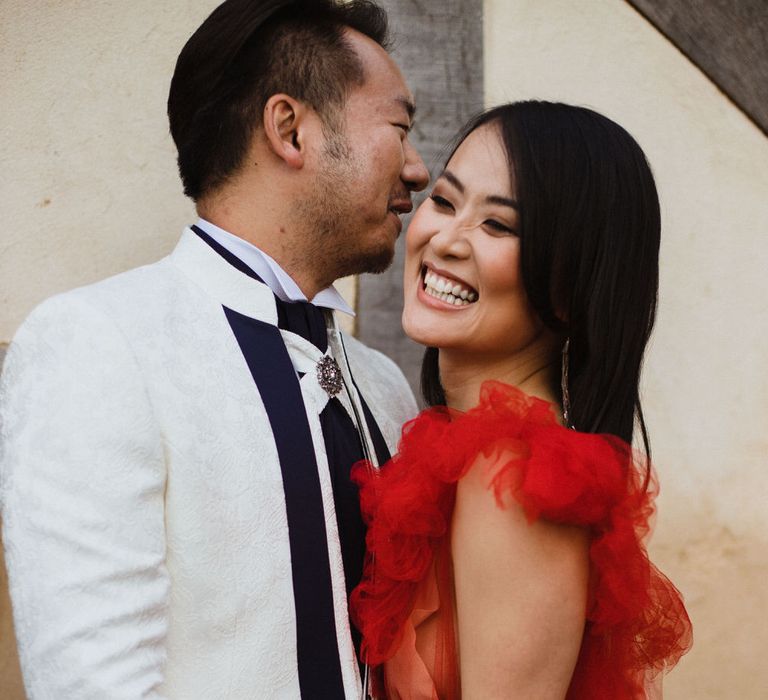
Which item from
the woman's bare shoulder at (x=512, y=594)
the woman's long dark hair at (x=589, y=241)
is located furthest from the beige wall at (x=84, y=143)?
the woman's bare shoulder at (x=512, y=594)

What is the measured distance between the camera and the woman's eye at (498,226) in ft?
6.34

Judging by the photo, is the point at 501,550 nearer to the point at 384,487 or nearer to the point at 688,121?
the point at 384,487

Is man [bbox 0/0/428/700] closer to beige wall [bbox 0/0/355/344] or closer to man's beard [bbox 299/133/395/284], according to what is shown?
man's beard [bbox 299/133/395/284]

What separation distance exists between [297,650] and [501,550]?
433mm

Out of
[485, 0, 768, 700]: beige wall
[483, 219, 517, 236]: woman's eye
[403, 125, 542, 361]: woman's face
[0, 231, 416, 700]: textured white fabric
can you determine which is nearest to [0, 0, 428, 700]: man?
[0, 231, 416, 700]: textured white fabric

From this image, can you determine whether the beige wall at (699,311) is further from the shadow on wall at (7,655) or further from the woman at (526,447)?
the shadow on wall at (7,655)

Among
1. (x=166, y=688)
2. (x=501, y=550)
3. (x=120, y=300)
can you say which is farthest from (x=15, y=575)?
(x=501, y=550)

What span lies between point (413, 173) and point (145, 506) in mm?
1081

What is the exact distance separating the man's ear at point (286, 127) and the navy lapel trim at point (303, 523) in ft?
1.50

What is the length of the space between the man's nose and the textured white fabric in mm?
646

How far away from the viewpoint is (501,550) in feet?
5.71

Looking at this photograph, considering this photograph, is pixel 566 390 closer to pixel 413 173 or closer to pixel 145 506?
pixel 413 173

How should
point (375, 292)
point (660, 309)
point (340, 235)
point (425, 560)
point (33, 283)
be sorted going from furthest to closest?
point (660, 309), point (375, 292), point (33, 283), point (340, 235), point (425, 560)

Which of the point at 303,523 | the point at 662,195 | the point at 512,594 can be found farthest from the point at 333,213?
the point at 662,195
